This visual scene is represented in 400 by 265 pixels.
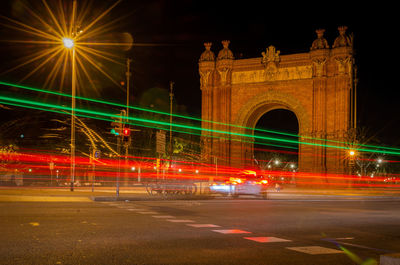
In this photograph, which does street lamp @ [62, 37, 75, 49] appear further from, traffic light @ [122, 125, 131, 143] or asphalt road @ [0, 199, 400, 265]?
asphalt road @ [0, 199, 400, 265]

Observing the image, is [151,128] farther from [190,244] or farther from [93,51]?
[190,244]

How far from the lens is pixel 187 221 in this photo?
1288 centimetres

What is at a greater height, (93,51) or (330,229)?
(93,51)

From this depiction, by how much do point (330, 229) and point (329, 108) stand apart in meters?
42.1

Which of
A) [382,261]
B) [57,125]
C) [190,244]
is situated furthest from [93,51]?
[382,261]

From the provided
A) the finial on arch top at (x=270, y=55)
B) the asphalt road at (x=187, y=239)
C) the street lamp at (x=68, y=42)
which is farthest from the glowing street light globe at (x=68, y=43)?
the finial on arch top at (x=270, y=55)

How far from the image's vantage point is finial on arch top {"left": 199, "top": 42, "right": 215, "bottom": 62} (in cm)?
5784

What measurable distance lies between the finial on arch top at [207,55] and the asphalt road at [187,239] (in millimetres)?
45159

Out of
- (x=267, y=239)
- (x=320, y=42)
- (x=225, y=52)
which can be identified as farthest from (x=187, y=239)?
(x=225, y=52)

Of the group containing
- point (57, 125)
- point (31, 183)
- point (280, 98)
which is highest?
point (280, 98)

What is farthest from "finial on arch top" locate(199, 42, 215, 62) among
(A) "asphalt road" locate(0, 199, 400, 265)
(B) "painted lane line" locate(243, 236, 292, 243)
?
(B) "painted lane line" locate(243, 236, 292, 243)

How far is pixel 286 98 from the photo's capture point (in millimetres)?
53688

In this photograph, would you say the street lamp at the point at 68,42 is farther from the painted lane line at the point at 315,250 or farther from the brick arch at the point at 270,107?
the brick arch at the point at 270,107

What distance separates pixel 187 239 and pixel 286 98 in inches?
1810
